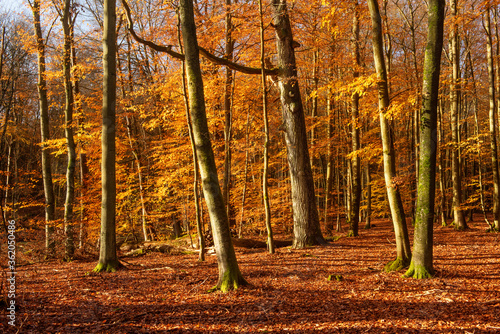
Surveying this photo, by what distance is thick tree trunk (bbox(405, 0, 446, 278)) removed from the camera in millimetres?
5172

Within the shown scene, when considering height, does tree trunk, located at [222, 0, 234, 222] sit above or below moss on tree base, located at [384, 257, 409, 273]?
above

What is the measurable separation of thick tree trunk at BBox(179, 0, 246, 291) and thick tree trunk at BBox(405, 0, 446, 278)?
3.13m

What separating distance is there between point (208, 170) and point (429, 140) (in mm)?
3663

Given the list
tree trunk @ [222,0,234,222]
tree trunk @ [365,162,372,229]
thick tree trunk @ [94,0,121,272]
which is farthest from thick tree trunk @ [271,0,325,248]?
tree trunk @ [365,162,372,229]

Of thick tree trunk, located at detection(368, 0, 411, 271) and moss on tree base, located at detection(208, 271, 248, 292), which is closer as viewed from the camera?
moss on tree base, located at detection(208, 271, 248, 292)

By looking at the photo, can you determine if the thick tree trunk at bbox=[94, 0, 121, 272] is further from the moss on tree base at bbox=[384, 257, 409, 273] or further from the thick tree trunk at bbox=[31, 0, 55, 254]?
the moss on tree base at bbox=[384, 257, 409, 273]

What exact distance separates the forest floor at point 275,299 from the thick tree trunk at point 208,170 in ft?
1.23

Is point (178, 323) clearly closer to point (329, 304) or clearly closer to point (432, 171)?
point (329, 304)

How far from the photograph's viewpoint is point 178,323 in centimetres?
401

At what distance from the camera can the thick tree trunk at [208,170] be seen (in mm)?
5090

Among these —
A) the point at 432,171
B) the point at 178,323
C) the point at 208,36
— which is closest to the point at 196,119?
A: the point at 178,323

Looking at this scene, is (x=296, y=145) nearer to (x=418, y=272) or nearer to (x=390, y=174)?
(x=390, y=174)

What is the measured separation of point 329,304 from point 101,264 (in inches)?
200

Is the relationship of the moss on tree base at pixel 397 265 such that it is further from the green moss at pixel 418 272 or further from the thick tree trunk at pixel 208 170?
the thick tree trunk at pixel 208 170
